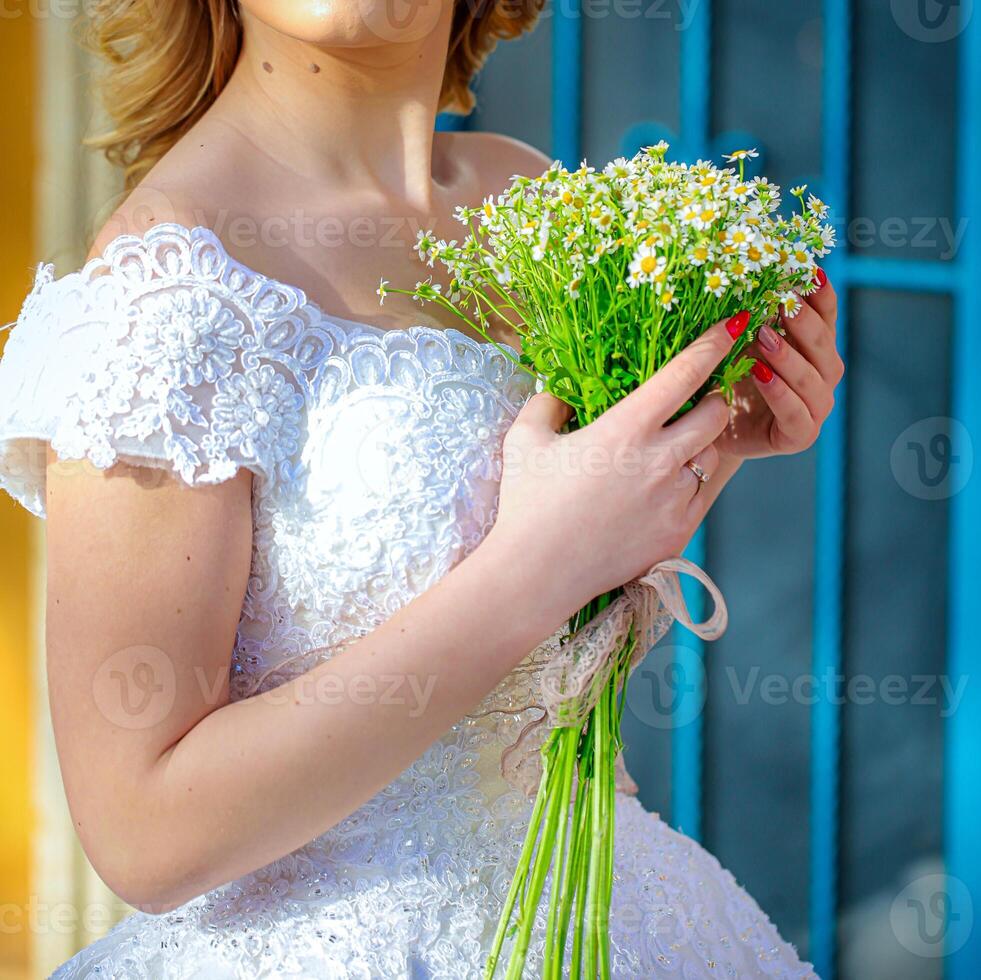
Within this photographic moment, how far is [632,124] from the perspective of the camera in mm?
1966

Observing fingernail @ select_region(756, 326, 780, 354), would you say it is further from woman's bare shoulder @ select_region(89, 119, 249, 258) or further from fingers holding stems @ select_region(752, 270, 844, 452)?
woman's bare shoulder @ select_region(89, 119, 249, 258)

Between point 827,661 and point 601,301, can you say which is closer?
point 601,301

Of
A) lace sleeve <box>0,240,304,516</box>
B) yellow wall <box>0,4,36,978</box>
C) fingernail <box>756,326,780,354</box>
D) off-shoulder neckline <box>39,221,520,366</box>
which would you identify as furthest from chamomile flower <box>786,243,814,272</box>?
yellow wall <box>0,4,36,978</box>

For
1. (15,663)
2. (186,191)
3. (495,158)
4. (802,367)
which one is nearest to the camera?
(186,191)

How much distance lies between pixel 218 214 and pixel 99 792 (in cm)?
46

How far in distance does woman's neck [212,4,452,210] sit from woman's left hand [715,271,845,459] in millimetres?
380

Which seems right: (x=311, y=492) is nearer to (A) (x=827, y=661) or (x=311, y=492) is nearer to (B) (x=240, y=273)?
(B) (x=240, y=273)

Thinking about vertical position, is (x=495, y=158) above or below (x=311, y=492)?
above

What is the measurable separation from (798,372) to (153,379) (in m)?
0.57

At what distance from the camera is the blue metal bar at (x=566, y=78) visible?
186cm

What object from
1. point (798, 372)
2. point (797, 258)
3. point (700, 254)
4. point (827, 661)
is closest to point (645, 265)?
point (700, 254)

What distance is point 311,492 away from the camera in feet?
2.89

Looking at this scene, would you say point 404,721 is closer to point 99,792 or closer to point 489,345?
point 99,792

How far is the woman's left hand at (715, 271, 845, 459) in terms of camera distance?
1.02 metres
